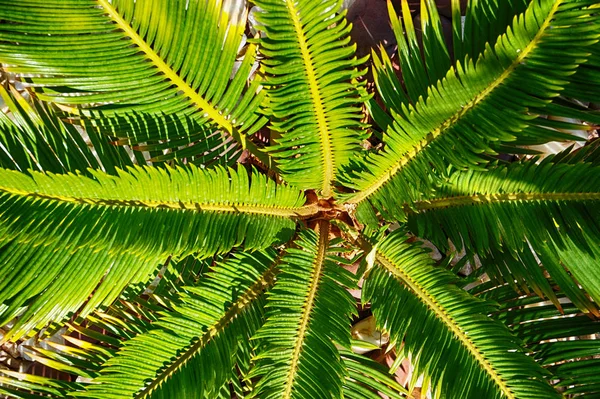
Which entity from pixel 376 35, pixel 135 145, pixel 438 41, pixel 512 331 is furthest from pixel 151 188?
pixel 376 35

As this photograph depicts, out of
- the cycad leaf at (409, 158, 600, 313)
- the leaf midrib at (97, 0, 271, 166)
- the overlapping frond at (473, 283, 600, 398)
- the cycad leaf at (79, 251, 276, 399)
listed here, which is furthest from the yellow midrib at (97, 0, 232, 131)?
the overlapping frond at (473, 283, 600, 398)

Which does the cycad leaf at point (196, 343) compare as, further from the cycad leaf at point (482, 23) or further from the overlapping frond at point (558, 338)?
the cycad leaf at point (482, 23)

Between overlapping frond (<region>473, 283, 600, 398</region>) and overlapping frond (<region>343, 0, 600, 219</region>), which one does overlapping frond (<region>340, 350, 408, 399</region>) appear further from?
overlapping frond (<region>343, 0, 600, 219</region>)

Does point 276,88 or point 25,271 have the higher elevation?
point 276,88

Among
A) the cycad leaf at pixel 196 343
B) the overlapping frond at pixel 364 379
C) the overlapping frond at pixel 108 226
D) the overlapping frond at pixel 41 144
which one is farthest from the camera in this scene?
the overlapping frond at pixel 364 379

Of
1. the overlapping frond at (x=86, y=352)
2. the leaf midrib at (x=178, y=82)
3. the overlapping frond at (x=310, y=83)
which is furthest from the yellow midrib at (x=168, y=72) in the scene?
the overlapping frond at (x=86, y=352)

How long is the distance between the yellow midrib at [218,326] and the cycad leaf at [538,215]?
16.5 inches

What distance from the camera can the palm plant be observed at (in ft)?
3.34

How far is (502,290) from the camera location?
127cm

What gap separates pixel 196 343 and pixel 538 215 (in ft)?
2.58

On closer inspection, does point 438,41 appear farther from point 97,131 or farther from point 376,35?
point 97,131

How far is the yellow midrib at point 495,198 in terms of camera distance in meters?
1.08

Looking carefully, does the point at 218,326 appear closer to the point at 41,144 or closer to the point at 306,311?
the point at 306,311

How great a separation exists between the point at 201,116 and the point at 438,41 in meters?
0.59
